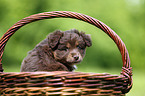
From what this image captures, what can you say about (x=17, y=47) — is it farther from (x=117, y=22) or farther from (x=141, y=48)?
(x=141, y=48)

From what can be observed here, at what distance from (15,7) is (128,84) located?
7.95m

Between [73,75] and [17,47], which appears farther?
[17,47]

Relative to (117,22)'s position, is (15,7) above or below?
above

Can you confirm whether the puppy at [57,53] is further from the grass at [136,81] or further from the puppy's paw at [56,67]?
the grass at [136,81]

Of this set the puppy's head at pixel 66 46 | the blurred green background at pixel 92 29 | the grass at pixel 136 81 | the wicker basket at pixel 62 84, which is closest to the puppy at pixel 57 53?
the puppy's head at pixel 66 46

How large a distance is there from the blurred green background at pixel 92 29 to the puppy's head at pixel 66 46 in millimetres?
5396

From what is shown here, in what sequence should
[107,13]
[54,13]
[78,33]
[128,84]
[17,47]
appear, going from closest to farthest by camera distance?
[128,84], [54,13], [78,33], [17,47], [107,13]

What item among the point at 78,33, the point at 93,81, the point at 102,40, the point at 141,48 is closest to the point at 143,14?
the point at 141,48

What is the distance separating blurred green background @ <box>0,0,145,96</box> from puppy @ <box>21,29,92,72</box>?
5.39 meters

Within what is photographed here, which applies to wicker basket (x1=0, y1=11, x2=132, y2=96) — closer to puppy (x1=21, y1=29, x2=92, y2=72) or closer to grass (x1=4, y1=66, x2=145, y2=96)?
puppy (x1=21, y1=29, x2=92, y2=72)

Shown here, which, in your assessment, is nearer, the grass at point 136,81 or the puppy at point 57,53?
the puppy at point 57,53

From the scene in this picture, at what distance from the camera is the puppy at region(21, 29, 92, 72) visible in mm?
2797

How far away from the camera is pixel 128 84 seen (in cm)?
238

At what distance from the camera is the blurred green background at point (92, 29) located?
8.77 m
